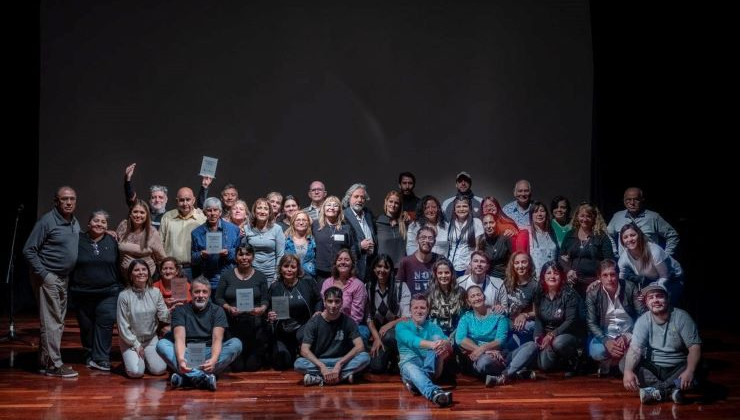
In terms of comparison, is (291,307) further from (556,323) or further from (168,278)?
(556,323)

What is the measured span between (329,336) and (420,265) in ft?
3.23

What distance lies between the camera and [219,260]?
19.5 feet

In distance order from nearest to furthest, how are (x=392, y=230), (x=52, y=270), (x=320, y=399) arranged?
1. (x=320, y=399)
2. (x=52, y=270)
3. (x=392, y=230)

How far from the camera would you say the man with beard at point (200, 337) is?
512 centimetres

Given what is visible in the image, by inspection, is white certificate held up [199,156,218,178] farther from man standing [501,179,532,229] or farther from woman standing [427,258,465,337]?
man standing [501,179,532,229]

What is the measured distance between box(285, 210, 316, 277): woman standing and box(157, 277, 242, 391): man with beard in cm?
91

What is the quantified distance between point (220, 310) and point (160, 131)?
10.7 ft

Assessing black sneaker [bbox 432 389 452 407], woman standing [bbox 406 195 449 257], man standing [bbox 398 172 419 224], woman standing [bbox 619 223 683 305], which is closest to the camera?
black sneaker [bbox 432 389 452 407]

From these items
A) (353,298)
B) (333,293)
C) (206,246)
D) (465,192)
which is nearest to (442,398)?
(333,293)

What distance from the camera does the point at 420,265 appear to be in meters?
5.84

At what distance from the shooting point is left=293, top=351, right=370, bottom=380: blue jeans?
520 cm

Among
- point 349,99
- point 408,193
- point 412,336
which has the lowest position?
point 412,336

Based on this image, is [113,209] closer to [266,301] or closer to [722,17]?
[266,301]

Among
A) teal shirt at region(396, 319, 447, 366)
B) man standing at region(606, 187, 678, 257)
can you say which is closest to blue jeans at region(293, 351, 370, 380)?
teal shirt at region(396, 319, 447, 366)
